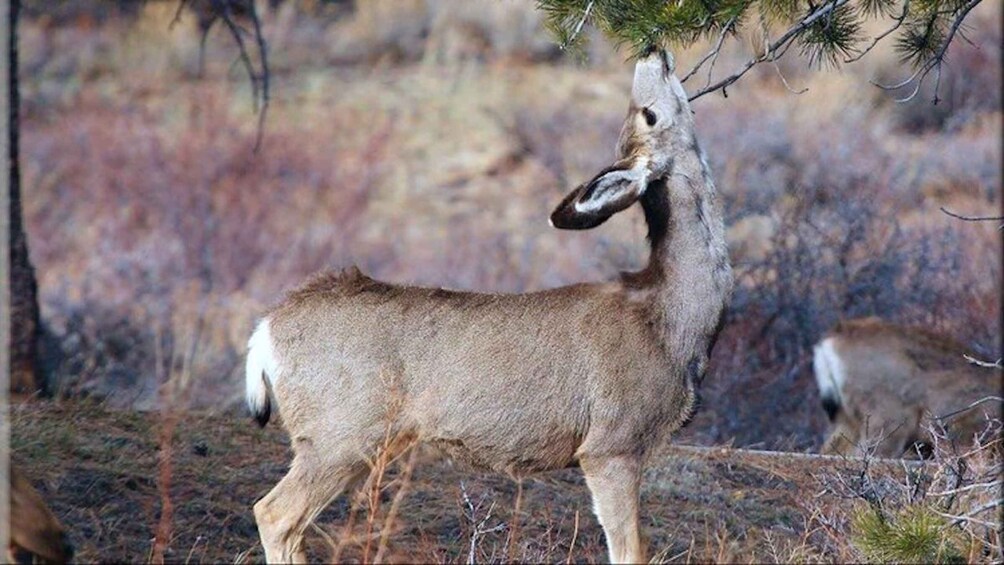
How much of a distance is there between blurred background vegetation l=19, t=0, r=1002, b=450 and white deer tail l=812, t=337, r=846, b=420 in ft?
1.07

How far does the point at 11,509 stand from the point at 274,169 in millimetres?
15764

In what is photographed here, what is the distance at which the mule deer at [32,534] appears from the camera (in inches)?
196

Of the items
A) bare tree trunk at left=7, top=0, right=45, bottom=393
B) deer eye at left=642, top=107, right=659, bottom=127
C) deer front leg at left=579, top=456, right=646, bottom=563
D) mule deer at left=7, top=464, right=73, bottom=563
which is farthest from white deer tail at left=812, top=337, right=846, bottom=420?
mule deer at left=7, top=464, right=73, bottom=563

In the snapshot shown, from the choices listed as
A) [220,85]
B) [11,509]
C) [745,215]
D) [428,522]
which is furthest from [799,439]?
[220,85]

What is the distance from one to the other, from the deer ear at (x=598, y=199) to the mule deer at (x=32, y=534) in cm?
217

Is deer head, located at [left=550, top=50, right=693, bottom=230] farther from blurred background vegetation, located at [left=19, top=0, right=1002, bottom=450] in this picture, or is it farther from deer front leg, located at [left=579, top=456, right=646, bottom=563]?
blurred background vegetation, located at [left=19, top=0, right=1002, bottom=450]

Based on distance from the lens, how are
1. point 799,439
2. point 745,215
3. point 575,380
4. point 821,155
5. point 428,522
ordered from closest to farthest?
1. point 575,380
2. point 428,522
3. point 799,439
4. point 745,215
5. point 821,155

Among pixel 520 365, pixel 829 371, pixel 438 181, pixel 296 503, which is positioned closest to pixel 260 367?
pixel 296 503

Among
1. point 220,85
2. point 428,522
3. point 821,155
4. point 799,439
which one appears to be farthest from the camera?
point 220,85

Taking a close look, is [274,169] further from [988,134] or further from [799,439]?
[799,439]

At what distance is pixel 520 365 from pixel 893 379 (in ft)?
16.0

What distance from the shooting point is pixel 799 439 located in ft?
35.2

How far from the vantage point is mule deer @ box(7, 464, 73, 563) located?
16.3 ft

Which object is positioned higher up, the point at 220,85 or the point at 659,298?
the point at 659,298
